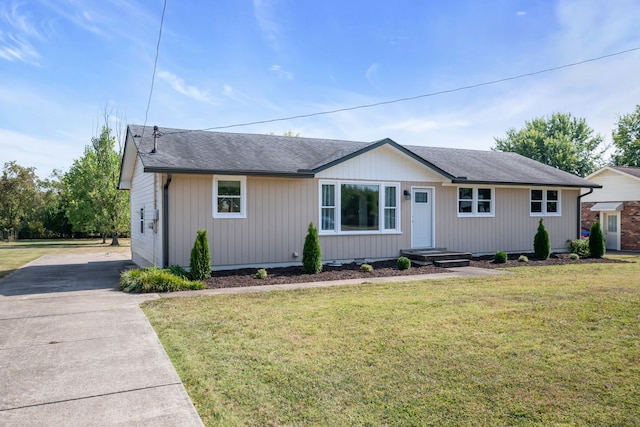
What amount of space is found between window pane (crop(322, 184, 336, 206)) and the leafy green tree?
31.4 metres

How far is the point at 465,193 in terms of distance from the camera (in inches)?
577

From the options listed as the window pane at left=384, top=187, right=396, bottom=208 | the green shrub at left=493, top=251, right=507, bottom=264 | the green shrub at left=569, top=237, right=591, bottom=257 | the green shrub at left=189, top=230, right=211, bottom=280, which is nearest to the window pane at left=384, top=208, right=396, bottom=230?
the window pane at left=384, top=187, right=396, bottom=208

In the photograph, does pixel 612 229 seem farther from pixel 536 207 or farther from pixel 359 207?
pixel 359 207

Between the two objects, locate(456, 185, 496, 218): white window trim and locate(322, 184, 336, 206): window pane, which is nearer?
locate(322, 184, 336, 206): window pane

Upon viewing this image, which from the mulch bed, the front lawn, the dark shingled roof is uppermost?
the dark shingled roof

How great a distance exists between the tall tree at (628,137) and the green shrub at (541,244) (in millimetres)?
30665

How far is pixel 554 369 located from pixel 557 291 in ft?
15.6

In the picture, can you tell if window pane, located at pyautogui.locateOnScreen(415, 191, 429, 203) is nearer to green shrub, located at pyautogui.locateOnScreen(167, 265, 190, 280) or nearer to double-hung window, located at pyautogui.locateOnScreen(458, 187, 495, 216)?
double-hung window, located at pyautogui.locateOnScreen(458, 187, 495, 216)

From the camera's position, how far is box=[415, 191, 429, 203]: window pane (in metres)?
13.9

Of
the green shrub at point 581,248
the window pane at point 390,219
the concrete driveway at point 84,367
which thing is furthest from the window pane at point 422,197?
the concrete driveway at point 84,367

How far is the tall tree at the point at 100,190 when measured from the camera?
26.2 meters

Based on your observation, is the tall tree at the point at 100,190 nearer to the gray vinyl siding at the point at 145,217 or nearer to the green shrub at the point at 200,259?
the gray vinyl siding at the point at 145,217

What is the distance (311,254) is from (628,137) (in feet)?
134

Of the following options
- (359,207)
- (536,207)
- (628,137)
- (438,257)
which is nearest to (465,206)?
(438,257)
